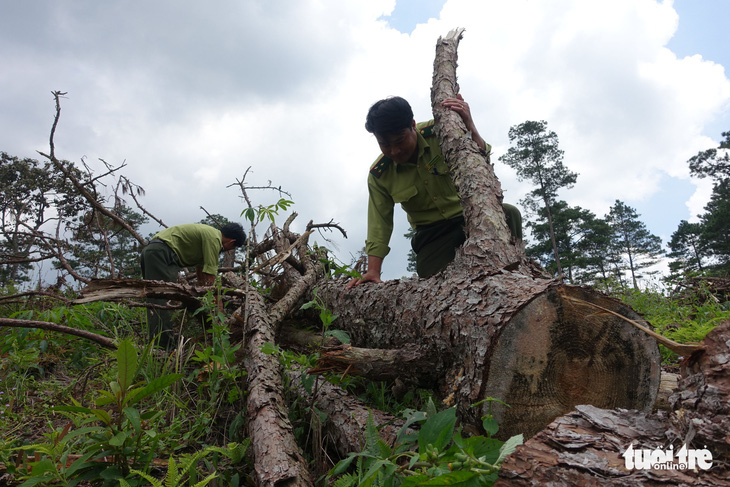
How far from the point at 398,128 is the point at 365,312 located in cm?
155

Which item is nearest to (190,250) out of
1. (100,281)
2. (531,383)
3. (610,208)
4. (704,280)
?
(100,281)

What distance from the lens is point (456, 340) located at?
5.58 ft

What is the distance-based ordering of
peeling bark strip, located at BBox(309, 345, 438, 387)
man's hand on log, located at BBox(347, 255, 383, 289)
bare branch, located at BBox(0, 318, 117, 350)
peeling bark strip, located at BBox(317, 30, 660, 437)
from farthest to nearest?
1. man's hand on log, located at BBox(347, 255, 383, 289)
2. bare branch, located at BBox(0, 318, 117, 350)
3. peeling bark strip, located at BBox(309, 345, 438, 387)
4. peeling bark strip, located at BBox(317, 30, 660, 437)

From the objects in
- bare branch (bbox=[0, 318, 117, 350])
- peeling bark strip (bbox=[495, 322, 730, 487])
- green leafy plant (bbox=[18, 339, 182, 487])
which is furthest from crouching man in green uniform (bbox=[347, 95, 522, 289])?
peeling bark strip (bbox=[495, 322, 730, 487])

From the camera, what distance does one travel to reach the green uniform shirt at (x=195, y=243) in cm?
478

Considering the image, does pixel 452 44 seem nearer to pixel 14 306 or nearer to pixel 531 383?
pixel 531 383

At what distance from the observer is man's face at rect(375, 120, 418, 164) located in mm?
3344

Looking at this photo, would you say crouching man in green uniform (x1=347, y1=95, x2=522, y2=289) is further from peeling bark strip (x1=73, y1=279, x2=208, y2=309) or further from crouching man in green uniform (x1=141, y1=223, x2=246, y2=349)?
crouching man in green uniform (x1=141, y1=223, x2=246, y2=349)

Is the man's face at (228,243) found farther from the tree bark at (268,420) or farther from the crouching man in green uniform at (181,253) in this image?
the tree bark at (268,420)

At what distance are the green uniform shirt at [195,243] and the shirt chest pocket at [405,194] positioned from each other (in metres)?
2.46

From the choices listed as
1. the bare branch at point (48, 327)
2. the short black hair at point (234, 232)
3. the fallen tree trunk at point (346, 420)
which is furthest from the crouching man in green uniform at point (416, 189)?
the short black hair at point (234, 232)

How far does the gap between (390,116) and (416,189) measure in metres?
0.73

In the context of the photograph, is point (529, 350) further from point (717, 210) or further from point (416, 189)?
point (717, 210)

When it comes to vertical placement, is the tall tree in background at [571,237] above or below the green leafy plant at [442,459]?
above
